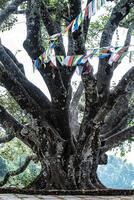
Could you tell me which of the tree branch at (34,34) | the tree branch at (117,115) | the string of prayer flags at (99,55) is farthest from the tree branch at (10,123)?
the tree branch at (117,115)

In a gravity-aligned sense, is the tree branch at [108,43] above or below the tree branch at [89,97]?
above

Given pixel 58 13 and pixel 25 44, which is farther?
pixel 58 13

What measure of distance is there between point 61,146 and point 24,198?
3430 millimetres

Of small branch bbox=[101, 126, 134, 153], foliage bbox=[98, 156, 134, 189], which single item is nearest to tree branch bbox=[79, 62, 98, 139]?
small branch bbox=[101, 126, 134, 153]

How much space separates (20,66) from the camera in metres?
11.4

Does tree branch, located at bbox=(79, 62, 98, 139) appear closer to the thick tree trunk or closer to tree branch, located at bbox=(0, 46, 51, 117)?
the thick tree trunk

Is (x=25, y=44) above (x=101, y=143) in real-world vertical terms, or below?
above

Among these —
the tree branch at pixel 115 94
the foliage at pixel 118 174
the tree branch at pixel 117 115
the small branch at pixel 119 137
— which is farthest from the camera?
the foliage at pixel 118 174

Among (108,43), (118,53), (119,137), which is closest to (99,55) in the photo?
(118,53)

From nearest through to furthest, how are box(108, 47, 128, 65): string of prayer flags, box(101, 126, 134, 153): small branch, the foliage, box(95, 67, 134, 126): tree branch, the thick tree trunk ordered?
box(108, 47, 128, 65): string of prayer flags, box(95, 67, 134, 126): tree branch, the thick tree trunk, box(101, 126, 134, 153): small branch, the foliage

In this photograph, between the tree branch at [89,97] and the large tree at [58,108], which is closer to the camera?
the tree branch at [89,97]

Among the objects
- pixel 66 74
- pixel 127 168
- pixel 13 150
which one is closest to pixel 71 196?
pixel 66 74

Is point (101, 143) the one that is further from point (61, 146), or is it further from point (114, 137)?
point (61, 146)

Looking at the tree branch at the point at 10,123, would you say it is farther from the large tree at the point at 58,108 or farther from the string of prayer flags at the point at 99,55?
the string of prayer flags at the point at 99,55
